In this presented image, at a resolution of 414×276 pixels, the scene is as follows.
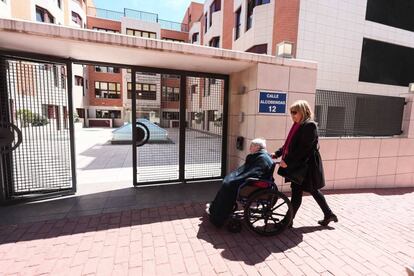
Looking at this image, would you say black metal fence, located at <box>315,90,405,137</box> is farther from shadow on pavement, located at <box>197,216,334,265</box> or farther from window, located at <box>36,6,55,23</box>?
window, located at <box>36,6,55,23</box>

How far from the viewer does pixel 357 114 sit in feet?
16.4

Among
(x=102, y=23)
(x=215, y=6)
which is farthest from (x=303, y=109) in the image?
(x=102, y=23)

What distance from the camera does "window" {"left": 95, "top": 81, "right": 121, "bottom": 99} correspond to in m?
27.1

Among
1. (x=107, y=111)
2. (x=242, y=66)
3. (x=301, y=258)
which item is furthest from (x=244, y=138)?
(x=107, y=111)

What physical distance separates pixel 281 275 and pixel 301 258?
1.36ft

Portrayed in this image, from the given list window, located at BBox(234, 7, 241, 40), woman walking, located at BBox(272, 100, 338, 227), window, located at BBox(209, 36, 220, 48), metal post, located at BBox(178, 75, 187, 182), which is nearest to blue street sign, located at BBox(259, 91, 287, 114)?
woman walking, located at BBox(272, 100, 338, 227)

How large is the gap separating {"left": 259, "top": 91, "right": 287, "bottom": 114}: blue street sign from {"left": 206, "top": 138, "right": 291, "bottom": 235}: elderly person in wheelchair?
1385 mm

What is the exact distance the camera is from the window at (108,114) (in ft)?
88.1

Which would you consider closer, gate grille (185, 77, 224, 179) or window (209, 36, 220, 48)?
gate grille (185, 77, 224, 179)

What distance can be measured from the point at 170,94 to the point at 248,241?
3.33 meters

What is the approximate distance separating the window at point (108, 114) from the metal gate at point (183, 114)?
24485 mm

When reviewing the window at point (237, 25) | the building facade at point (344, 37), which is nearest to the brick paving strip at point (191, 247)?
the building facade at point (344, 37)

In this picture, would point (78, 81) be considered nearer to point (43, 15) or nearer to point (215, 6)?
point (43, 15)

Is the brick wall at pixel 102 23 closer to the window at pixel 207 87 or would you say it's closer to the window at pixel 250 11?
the window at pixel 250 11
